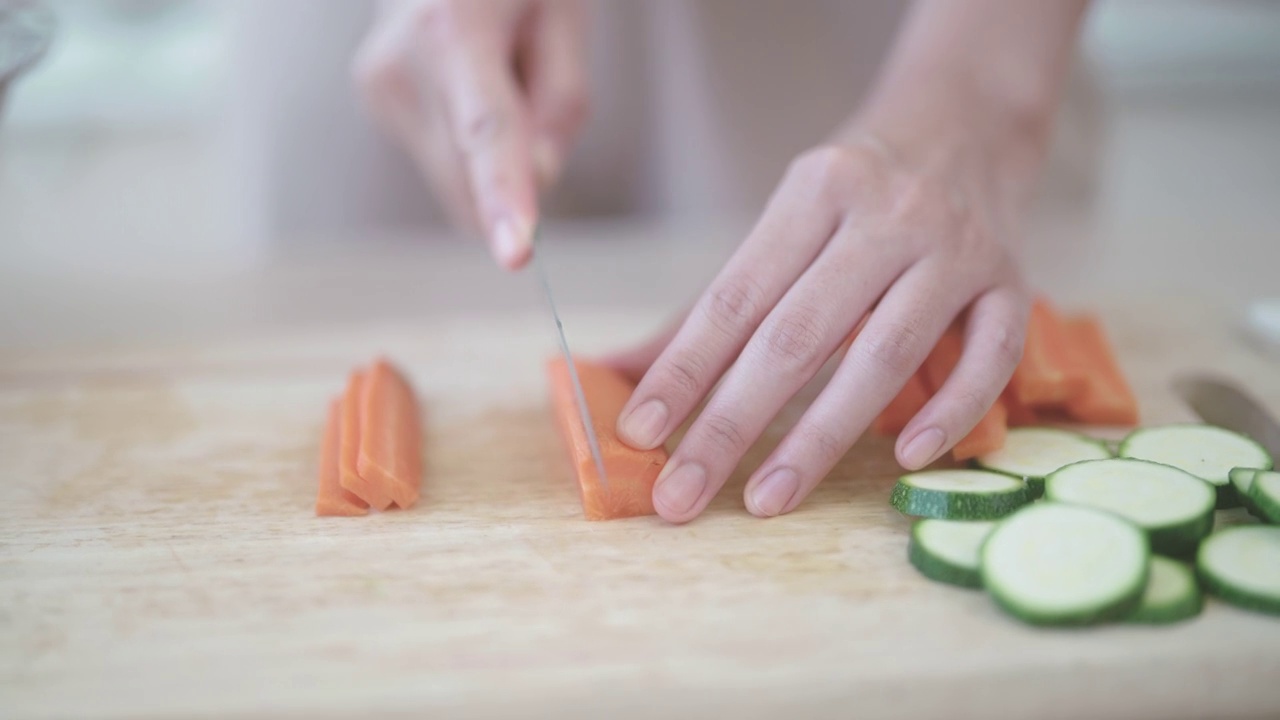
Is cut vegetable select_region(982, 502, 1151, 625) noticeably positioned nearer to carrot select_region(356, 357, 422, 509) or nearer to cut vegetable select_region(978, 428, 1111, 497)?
cut vegetable select_region(978, 428, 1111, 497)

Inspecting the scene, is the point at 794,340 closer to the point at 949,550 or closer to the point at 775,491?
the point at 775,491

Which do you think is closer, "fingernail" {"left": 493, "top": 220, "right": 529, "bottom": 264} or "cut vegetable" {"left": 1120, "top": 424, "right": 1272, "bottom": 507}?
"cut vegetable" {"left": 1120, "top": 424, "right": 1272, "bottom": 507}

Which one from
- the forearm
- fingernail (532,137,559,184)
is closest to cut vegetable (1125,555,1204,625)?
the forearm

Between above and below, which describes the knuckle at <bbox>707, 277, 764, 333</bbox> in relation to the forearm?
below

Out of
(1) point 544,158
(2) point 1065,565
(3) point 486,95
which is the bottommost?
(2) point 1065,565

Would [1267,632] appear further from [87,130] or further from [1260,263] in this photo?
[87,130]

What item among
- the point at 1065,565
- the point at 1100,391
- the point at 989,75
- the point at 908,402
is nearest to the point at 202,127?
the point at 989,75
